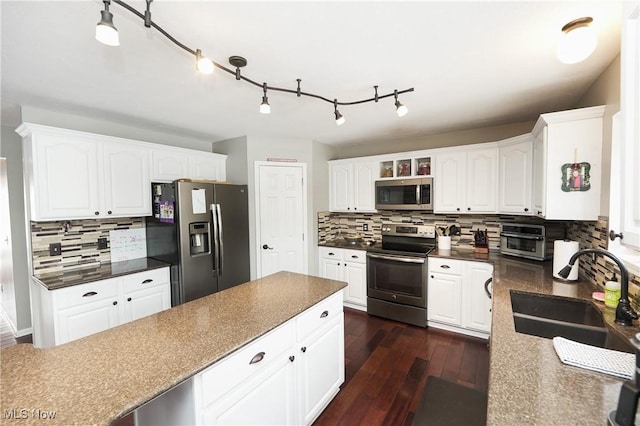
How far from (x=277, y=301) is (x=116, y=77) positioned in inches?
73.8

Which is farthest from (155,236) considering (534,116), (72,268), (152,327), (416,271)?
(534,116)

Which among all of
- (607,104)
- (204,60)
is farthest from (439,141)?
(204,60)

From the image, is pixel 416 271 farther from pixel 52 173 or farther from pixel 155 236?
pixel 52 173

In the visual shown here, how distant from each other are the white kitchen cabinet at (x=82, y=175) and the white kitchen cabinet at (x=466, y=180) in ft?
11.0

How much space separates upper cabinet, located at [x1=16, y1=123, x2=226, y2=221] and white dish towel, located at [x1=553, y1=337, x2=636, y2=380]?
345cm

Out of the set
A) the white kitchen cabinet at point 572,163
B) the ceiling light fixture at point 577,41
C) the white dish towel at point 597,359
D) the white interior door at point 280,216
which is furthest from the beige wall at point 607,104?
the white interior door at point 280,216

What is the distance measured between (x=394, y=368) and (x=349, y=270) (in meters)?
1.43

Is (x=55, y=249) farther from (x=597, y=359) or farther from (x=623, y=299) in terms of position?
(x=623, y=299)

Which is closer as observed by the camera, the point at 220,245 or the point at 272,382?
the point at 272,382

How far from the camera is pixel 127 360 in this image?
106 cm

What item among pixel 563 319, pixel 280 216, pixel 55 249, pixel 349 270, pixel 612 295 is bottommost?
pixel 349 270

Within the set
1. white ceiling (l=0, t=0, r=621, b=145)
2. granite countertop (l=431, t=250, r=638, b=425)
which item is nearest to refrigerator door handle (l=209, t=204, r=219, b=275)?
white ceiling (l=0, t=0, r=621, b=145)

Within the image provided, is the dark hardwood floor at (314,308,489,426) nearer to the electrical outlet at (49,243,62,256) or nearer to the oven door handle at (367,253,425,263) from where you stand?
the oven door handle at (367,253,425,263)

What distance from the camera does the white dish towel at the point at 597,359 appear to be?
38.1 inches
